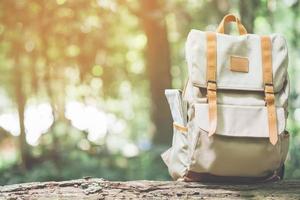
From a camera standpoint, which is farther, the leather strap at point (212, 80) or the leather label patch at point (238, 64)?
the leather label patch at point (238, 64)

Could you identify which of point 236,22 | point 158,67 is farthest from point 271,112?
point 158,67

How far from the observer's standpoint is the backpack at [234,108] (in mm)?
2596

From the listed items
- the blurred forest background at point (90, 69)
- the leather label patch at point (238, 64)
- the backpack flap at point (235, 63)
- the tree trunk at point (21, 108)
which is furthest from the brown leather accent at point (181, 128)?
the tree trunk at point (21, 108)

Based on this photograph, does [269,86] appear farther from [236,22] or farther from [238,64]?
[236,22]

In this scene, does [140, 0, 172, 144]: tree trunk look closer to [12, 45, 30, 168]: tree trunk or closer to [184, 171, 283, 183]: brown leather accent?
[12, 45, 30, 168]: tree trunk

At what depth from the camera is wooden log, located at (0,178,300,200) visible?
2459 mm

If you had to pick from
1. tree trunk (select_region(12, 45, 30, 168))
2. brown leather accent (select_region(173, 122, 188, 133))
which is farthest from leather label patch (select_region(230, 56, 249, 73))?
tree trunk (select_region(12, 45, 30, 168))

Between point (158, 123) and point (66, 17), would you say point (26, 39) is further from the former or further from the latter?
point (158, 123)

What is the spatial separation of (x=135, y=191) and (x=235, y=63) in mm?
772

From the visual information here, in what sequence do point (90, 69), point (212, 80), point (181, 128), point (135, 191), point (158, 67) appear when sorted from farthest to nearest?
point (90, 69) < point (158, 67) < point (181, 128) < point (212, 80) < point (135, 191)

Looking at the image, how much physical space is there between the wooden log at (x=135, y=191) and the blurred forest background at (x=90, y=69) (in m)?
3.31

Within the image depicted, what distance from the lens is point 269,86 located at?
266cm

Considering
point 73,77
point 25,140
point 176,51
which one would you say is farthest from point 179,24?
point 25,140

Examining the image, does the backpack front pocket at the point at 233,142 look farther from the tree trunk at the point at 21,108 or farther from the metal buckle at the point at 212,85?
the tree trunk at the point at 21,108
